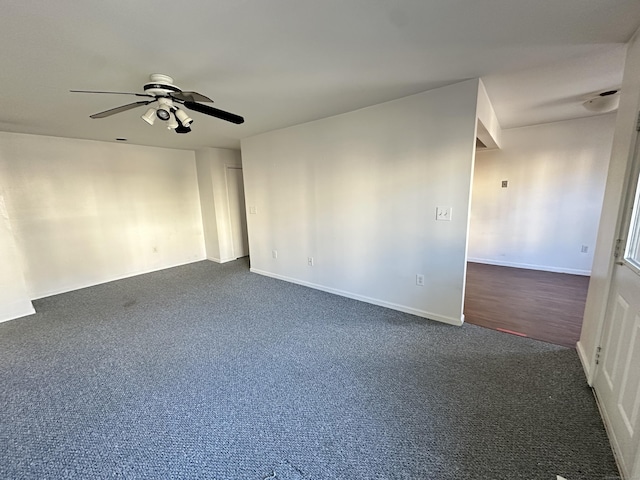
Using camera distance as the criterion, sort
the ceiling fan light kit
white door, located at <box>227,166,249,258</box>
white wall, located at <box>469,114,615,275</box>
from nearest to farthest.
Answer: the ceiling fan light kit → white wall, located at <box>469,114,615,275</box> → white door, located at <box>227,166,249,258</box>

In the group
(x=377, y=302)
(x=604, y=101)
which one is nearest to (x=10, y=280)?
(x=377, y=302)

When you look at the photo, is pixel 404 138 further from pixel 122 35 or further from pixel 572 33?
pixel 122 35

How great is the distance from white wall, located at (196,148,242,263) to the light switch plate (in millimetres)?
4296

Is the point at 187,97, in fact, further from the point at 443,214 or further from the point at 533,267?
A: the point at 533,267

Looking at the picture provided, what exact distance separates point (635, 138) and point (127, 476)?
3457 millimetres

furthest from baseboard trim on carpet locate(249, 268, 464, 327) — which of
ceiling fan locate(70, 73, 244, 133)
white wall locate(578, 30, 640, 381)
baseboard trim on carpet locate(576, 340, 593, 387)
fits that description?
ceiling fan locate(70, 73, 244, 133)

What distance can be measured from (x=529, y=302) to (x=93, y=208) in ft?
21.5

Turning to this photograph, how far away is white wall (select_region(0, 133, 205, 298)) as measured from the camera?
12.2 feet

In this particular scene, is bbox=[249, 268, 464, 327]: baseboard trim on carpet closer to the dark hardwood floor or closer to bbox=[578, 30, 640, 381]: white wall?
the dark hardwood floor

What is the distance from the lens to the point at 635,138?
62.3 inches

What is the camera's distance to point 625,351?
1482 mm

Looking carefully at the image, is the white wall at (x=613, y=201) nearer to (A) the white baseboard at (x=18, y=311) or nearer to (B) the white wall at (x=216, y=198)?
(B) the white wall at (x=216, y=198)

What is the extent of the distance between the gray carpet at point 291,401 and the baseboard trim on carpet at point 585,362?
0.05 metres

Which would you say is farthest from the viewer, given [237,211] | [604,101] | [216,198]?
[237,211]
